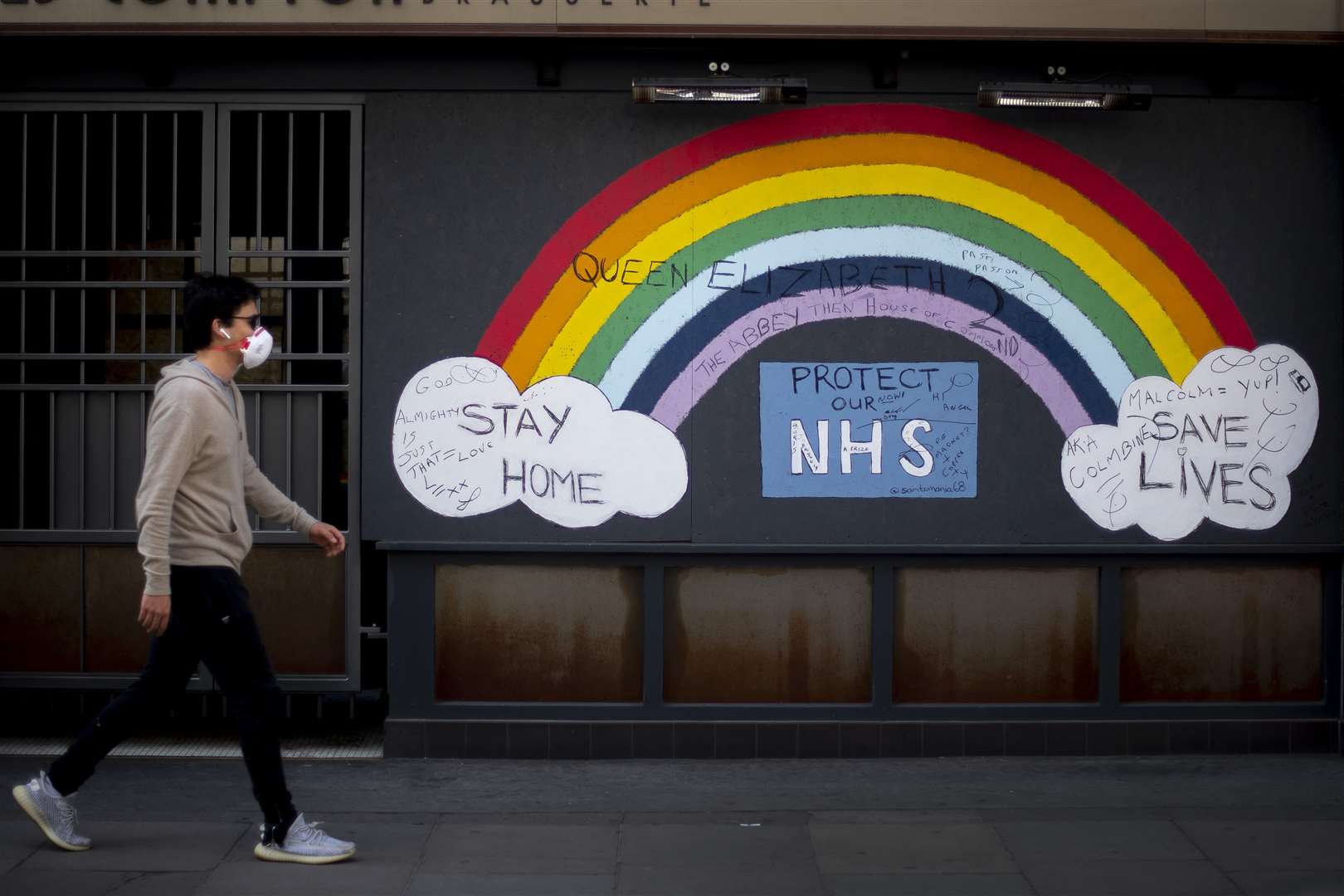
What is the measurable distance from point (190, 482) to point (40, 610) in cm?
244

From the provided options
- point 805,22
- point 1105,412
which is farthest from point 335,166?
point 1105,412

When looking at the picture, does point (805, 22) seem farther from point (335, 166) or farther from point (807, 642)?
point (807, 642)

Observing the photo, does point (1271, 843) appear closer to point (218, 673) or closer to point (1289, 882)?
point (1289, 882)

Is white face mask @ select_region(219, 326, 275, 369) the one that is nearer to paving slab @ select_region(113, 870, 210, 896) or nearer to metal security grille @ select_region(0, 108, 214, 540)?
metal security grille @ select_region(0, 108, 214, 540)

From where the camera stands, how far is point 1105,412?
23.2ft

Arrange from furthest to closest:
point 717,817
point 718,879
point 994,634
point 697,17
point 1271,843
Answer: point 994,634 → point 697,17 → point 717,817 → point 1271,843 → point 718,879

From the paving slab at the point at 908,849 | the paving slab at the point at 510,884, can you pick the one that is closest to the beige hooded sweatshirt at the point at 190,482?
the paving slab at the point at 510,884

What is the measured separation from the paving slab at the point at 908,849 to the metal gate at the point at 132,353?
8.72 feet

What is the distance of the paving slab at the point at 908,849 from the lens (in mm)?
5539

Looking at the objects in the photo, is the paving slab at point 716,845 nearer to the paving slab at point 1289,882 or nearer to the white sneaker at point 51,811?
the paving slab at point 1289,882

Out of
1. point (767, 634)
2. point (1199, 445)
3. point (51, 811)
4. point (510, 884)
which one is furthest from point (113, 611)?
point (1199, 445)

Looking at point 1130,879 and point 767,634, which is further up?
point 767,634

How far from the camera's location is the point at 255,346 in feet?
18.4

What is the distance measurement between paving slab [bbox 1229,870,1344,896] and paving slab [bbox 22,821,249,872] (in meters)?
3.84
